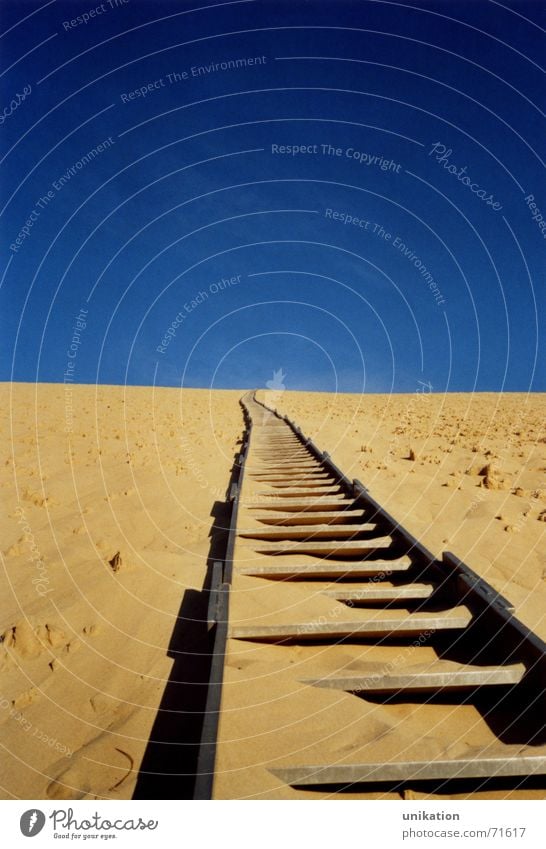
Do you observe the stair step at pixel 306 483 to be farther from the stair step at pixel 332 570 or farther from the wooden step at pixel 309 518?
the stair step at pixel 332 570

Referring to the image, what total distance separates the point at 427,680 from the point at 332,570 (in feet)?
4.52

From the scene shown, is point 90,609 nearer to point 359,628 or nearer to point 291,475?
point 359,628

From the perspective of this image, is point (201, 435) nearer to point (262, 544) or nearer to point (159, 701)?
point (262, 544)

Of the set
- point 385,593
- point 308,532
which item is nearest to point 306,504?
point 308,532

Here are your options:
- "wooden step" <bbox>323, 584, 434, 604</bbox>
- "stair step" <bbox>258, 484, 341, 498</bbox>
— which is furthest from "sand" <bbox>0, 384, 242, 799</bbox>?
"wooden step" <bbox>323, 584, 434, 604</bbox>

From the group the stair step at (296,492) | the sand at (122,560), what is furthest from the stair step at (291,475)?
the stair step at (296,492)

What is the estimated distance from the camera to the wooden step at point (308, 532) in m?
4.56

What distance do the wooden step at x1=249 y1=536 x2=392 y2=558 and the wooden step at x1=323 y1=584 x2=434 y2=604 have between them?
0.80 meters

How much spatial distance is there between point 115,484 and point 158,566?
11.2 ft

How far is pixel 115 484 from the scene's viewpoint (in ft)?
24.0

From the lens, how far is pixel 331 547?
421 centimetres
